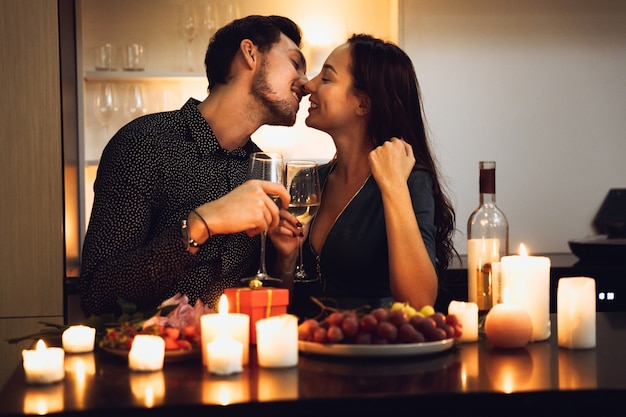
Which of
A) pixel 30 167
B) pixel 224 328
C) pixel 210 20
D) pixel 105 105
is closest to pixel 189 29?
pixel 210 20

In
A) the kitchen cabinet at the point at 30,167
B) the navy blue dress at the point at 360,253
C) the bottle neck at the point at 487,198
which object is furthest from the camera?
the kitchen cabinet at the point at 30,167

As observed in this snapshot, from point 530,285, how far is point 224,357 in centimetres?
61

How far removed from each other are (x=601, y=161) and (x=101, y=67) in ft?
6.84

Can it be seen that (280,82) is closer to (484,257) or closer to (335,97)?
(335,97)

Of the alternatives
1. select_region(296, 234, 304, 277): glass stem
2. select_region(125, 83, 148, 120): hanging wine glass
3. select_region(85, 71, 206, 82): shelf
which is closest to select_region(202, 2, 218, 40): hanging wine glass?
select_region(85, 71, 206, 82): shelf

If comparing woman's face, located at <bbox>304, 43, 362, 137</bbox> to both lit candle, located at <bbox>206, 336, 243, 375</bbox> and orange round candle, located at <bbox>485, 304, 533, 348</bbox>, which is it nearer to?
orange round candle, located at <bbox>485, 304, 533, 348</bbox>

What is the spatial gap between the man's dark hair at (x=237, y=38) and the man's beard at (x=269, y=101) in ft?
0.25

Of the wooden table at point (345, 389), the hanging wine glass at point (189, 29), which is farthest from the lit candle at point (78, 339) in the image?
the hanging wine glass at point (189, 29)

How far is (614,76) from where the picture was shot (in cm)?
377

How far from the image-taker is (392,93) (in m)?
2.35

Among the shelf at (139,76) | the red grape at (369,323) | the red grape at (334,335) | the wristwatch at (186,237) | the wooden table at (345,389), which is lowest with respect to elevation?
the wooden table at (345,389)

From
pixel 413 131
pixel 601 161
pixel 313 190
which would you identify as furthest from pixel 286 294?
pixel 601 161

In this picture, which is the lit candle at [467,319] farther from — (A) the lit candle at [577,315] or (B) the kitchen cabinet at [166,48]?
(B) the kitchen cabinet at [166,48]

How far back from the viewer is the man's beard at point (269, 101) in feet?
7.84
